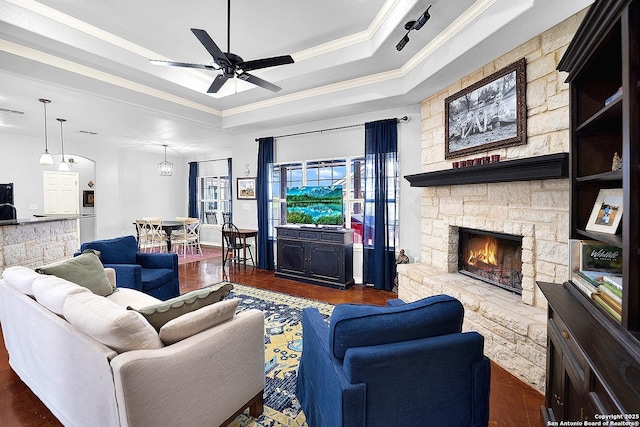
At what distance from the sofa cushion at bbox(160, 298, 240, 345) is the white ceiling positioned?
8.63 feet

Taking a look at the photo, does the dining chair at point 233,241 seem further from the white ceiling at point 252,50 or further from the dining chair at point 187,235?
the white ceiling at point 252,50

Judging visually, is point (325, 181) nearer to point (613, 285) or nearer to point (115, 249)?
point (115, 249)

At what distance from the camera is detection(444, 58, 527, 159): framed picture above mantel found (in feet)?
8.83

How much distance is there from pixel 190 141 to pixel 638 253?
7.64 meters

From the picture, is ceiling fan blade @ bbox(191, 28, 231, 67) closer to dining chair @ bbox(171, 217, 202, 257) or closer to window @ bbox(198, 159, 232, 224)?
dining chair @ bbox(171, 217, 202, 257)

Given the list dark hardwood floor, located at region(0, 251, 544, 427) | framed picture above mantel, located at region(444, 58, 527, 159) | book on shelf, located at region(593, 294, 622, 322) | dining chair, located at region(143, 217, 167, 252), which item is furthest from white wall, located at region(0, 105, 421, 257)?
book on shelf, located at region(593, 294, 622, 322)

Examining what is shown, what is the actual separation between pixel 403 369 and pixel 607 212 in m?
1.36

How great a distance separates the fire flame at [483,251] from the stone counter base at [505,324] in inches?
9.7

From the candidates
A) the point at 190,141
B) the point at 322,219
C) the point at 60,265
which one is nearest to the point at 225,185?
the point at 190,141

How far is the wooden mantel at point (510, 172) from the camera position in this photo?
219 cm

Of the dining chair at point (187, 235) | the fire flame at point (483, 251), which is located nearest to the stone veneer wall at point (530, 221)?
the fire flame at point (483, 251)

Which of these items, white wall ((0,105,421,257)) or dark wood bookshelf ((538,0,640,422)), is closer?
dark wood bookshelf ((538,0,640,422))

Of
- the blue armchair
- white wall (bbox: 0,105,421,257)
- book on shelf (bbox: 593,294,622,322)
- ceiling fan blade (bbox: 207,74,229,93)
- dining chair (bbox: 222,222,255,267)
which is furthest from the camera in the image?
dining chair (bbox: 222,222,255,267)

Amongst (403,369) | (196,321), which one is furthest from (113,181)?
(403,369)
